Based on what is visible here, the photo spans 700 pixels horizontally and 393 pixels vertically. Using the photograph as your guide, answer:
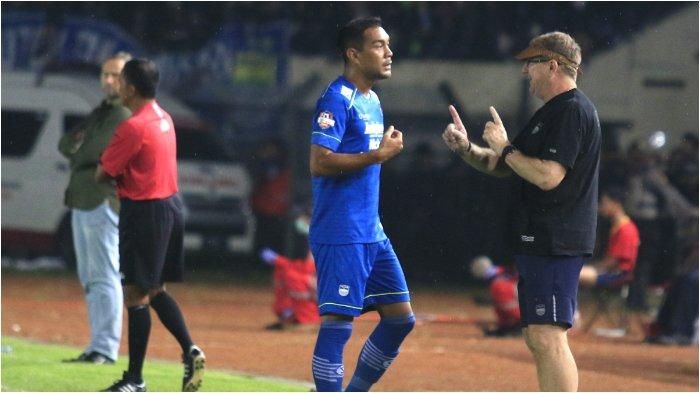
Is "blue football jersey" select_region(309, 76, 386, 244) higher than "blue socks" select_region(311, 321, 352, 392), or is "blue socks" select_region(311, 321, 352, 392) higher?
"blue football jersey" select_region(309, 76, 386, 244)

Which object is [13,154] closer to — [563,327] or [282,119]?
[282,119]

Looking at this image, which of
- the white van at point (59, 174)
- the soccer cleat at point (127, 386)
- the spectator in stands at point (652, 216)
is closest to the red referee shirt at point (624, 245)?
the spectator in stands at point (652, 216)

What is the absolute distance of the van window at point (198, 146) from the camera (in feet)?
81.4

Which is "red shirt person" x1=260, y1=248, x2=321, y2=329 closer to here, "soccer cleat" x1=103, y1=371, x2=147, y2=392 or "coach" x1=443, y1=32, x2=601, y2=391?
"soccer cleat" x1=103, y1=371, x2=147, y2=392

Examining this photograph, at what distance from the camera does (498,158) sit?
814cm

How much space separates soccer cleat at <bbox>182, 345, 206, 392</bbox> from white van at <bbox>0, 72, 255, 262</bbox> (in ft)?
44.9

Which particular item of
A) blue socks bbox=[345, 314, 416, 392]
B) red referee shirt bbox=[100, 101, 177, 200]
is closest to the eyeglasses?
blue socks bbox=[345, 314, 416, 392]

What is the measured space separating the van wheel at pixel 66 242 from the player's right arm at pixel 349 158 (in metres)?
15.2

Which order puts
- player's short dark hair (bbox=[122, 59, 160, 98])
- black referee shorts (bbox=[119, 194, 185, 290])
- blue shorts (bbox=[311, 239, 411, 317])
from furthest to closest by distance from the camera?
player's short dark hair (bbox=[122, 59, 160, 98]) → black referee shorts (bbox=[119, 194, 185, 290]) → blue shorts (bbox=[311, 239, 411, 317])

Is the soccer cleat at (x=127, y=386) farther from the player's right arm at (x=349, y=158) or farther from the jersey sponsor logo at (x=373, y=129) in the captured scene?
the jersey sponsor logo at (x=373, y=129)

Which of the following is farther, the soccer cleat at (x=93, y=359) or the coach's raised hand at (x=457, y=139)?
the soccer cleat at (x=93, y=359)

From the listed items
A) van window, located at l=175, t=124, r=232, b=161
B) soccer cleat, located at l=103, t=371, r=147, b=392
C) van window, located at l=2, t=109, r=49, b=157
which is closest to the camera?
soccer cleat, located at l=103, t=371, r=147, b=392

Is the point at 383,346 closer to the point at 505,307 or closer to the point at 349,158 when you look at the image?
the point at 349,158

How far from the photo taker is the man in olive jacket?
1134 cm
